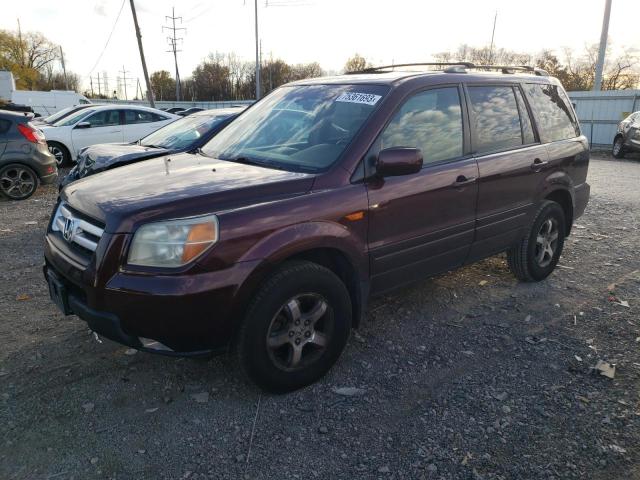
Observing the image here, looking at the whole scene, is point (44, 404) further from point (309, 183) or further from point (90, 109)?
point (90, 109)

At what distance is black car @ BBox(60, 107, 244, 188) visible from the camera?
6438 millimetres

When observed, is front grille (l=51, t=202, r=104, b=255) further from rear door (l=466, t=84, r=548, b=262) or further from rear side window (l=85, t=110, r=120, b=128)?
rear side window (l=85, t=110, r=120, b=128)

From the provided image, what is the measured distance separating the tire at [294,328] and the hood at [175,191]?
1.55 ft

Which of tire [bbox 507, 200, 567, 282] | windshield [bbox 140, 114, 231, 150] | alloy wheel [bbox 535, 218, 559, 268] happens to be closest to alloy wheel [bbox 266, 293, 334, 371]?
tire [bbox 507, 200, 567, 282]

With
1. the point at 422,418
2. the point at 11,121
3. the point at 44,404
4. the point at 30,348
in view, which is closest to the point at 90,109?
the point at 11,121

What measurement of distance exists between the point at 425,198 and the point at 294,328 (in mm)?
1296

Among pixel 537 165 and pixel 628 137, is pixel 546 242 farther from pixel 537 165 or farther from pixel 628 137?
pixel 628 137

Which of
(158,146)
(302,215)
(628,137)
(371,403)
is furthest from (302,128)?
(628,137)

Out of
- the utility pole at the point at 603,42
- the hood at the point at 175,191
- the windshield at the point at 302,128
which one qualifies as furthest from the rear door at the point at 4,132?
the utility pole at the point at 603,42

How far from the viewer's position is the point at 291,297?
9.43 ft

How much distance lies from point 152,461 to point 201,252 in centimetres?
106

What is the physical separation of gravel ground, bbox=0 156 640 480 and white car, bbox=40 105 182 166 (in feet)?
29.0

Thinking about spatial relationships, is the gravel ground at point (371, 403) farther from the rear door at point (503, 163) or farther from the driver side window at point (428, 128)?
the driver side window at point (428, 128)

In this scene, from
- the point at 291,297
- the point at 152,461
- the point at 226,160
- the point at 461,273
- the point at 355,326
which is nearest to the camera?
the point at 152,461
